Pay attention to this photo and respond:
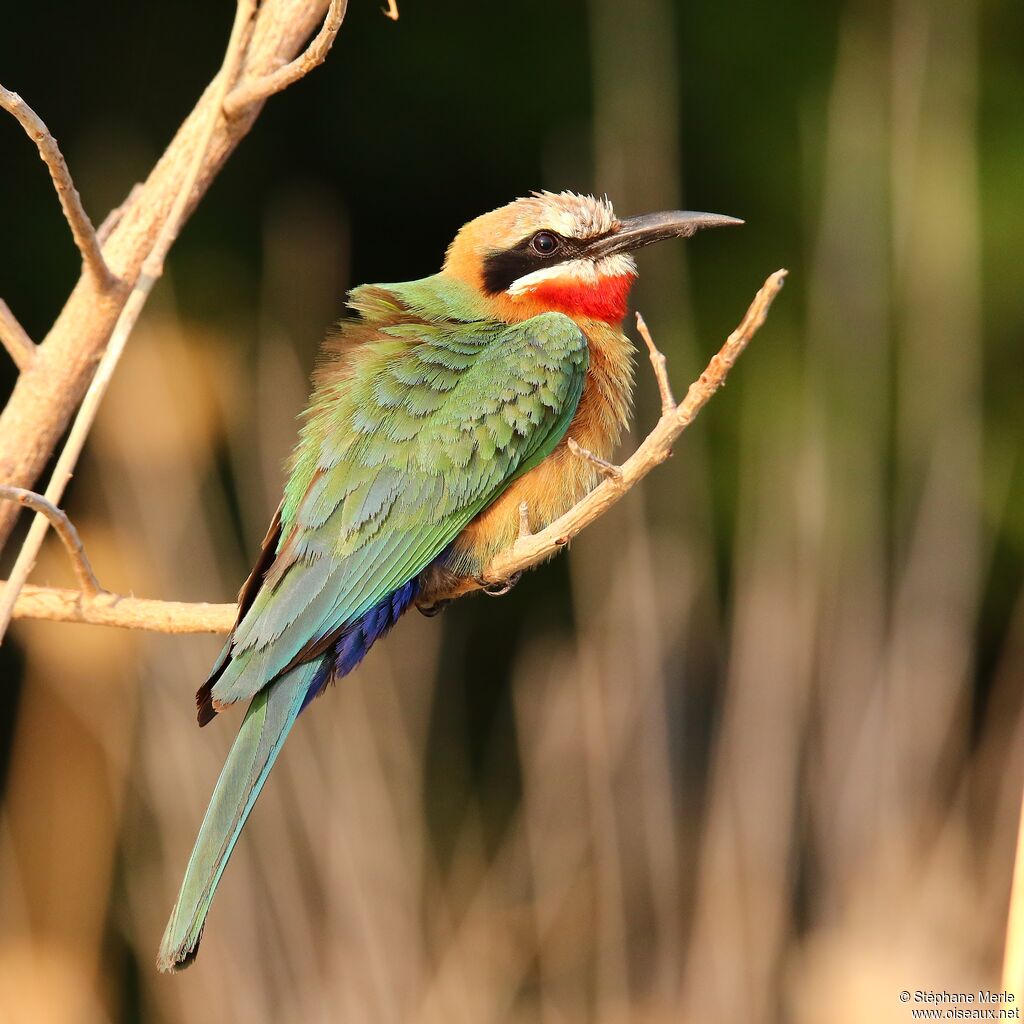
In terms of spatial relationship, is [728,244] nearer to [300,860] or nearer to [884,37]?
[884,37]

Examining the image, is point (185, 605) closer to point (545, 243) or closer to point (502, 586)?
point (502, 586)

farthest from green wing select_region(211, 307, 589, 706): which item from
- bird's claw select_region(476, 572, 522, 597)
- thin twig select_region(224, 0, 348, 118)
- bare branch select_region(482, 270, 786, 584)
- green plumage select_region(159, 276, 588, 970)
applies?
thin twig select_region(224, 0, 348, 118)

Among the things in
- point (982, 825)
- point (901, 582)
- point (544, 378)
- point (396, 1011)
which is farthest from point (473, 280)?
point (982, 825)

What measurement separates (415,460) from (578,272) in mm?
624

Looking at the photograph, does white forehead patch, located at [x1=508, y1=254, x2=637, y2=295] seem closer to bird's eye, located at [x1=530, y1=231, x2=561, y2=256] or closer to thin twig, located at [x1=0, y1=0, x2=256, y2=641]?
bird's eye, located at [x1=530, y1=231, x2=561, y2=256]

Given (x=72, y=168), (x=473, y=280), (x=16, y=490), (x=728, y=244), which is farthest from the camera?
(x=728, y=244)

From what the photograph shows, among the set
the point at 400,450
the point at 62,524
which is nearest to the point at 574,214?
the point at 400,450

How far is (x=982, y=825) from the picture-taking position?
310cm

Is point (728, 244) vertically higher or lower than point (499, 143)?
lower

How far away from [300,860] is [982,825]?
4.68 ft

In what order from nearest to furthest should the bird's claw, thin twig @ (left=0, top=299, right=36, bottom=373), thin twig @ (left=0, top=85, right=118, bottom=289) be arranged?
thin twig @ (left=0, top=85, right=118, bottom=289) < thin twig @ (left=0, top=299, right=36, bottom=373) < the bird's claw

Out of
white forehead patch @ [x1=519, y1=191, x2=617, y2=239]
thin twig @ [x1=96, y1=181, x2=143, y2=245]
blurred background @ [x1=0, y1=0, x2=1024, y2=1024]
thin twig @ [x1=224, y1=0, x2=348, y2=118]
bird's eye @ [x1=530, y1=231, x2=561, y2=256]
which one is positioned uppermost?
thin twig @ [x1=224, y1=0, x2=348, y2=118]

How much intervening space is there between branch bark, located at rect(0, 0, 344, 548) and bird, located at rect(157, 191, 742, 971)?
34cm

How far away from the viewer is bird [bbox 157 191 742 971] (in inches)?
74.8
